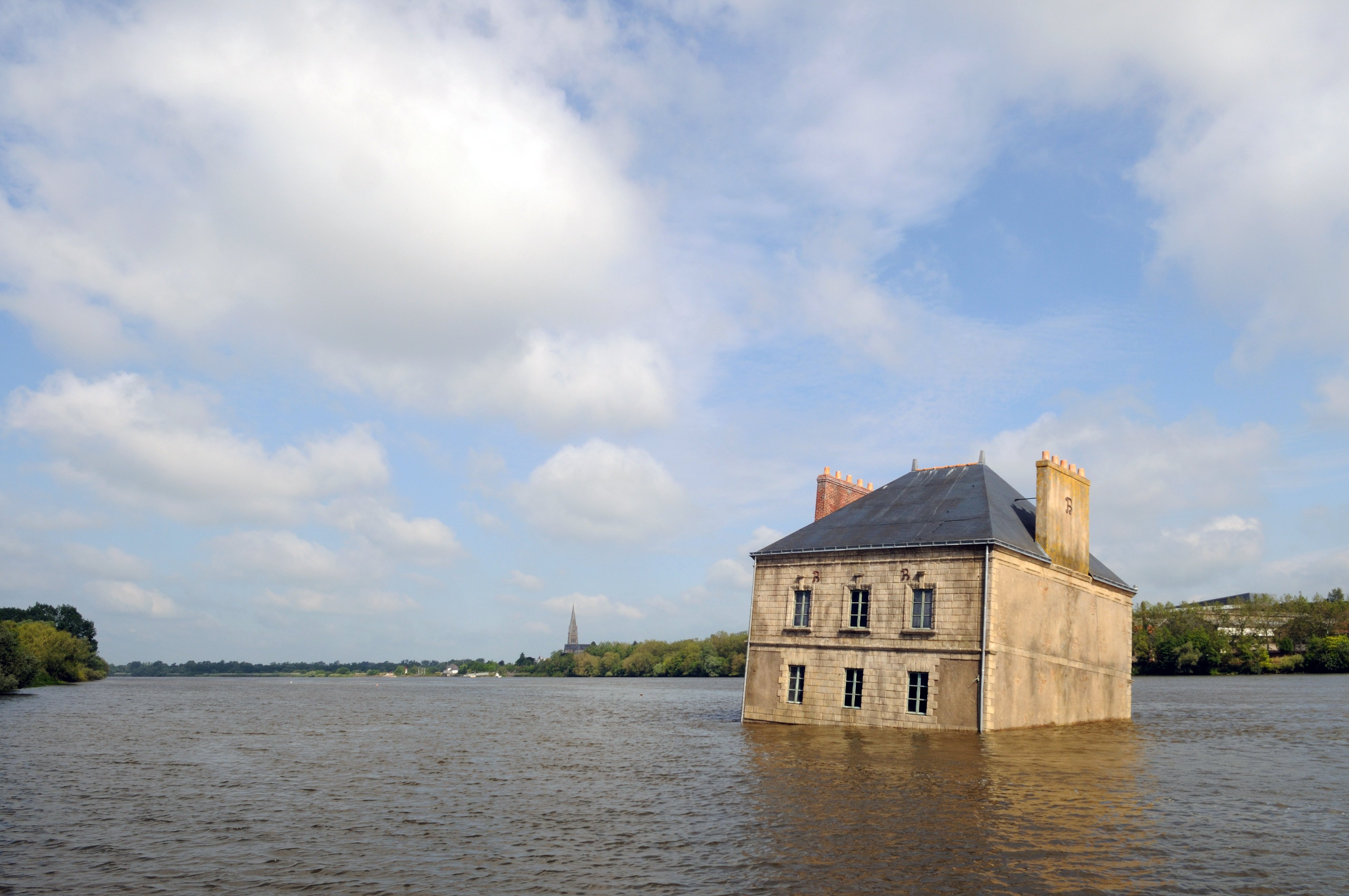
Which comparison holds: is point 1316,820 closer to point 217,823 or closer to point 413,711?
point 217,823

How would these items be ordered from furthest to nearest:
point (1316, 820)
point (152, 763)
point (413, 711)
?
point (413, 711), point (152, 763), point (1316, 820)

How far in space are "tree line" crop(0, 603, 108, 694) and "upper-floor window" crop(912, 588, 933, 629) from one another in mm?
63826

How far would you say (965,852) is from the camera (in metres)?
15.0

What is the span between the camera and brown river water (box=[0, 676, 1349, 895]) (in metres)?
13.7

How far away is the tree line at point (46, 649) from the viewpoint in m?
66.9

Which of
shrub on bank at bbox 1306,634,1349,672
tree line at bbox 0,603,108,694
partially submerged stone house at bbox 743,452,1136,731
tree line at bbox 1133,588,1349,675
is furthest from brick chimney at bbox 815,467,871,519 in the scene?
shrub on bank at bbox 1306,634,1349,672

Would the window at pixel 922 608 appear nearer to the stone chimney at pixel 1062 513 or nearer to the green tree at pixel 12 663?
the stone chimney at pixel 1062 513

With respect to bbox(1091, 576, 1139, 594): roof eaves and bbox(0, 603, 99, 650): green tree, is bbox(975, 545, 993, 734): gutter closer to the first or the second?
bbox(1091, 576, 1139, 594): roof eaves

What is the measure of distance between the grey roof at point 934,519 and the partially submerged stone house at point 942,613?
9cm

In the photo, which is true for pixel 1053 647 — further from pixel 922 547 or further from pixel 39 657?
pixel 39 657

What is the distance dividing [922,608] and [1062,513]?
8324 mm

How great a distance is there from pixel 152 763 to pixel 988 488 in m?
32.0

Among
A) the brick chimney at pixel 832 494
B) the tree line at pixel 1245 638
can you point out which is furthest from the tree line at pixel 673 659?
the brick chimney at pixel 832 494

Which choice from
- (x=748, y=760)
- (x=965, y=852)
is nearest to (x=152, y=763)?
(x=748, y=760)
